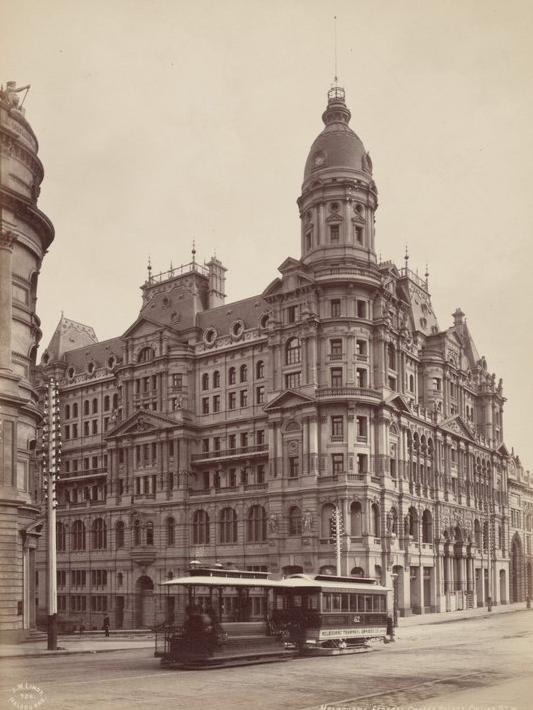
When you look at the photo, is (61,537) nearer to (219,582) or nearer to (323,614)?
(323,614)

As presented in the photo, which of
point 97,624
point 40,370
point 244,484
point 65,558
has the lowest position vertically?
point 97,624

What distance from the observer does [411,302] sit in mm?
90812

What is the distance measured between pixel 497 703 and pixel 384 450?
54.1 meters

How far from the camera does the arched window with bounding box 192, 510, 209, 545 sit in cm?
8381

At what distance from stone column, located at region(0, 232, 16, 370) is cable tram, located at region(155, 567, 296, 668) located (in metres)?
14.8

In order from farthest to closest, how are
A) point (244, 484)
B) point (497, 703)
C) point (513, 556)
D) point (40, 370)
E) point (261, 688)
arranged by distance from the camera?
1. point (513, 556)
2. point (40, 370)
3. point (244, 484)
4. point (261, 688)
5. point (497, 703)

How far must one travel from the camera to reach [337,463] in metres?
74.4

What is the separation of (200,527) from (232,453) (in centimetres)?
752

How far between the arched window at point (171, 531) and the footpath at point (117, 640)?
63.0 ft

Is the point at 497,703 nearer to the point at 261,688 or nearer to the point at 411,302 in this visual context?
the point at 261,688

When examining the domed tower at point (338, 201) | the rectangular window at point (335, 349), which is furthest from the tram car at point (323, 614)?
the domed tower at point (338, 201)

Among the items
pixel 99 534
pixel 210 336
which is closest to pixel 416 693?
pixel 210 336

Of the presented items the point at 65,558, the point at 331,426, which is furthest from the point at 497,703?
the point at 65,558

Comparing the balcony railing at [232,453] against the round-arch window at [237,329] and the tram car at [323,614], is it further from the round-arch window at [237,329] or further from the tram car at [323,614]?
the tram car at [323,614]
